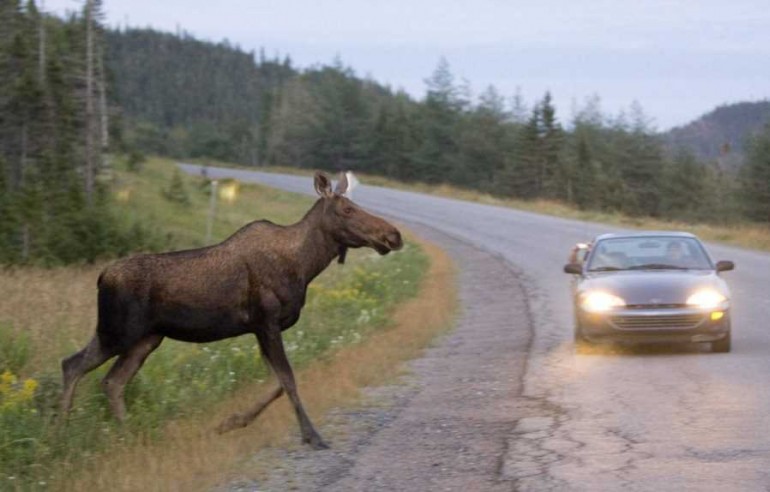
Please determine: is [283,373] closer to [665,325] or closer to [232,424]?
[232,424]

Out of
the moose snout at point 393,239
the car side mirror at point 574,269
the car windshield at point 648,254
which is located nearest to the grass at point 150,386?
the moose snout at point 393,239

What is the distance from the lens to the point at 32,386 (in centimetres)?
834

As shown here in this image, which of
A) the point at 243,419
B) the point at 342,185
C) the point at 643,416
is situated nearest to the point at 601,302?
the point at 643,416

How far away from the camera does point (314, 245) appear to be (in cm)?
884

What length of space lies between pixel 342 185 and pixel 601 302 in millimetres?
5264

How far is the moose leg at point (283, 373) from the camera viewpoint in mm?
8430

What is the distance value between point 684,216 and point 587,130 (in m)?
23.9

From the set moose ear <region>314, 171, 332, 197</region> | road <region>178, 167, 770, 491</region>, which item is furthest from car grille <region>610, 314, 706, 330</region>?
moose ear <region>314, 171, 332, 197</region>

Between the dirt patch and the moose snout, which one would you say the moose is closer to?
the moose snout

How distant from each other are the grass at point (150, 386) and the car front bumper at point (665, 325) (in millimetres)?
2631

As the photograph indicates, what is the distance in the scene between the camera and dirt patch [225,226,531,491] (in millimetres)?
7469

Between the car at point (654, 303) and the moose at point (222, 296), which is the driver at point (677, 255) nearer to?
the car at point (654, 303)

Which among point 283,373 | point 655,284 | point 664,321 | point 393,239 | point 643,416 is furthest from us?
point 655,284

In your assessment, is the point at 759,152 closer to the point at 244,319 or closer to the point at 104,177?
the point at 104,177
